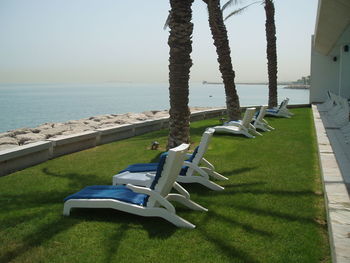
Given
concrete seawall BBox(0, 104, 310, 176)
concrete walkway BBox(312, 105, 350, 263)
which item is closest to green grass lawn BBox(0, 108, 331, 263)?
concrete walkway BBox(312, 105, 350, 263)

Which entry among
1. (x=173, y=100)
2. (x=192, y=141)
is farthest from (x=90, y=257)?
(x=192, y=141)

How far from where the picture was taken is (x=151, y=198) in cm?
513

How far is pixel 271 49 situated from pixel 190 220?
19942 mm

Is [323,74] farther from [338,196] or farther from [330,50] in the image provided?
[338,196]

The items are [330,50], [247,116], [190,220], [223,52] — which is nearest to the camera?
[190,220]

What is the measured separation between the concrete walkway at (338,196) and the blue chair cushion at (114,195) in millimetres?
2312

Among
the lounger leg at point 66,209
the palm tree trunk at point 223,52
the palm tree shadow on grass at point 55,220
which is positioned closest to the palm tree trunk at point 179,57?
the palm tree shadow on grass at point 55,220

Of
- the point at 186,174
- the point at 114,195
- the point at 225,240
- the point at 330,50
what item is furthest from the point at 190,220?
the point at 330,50

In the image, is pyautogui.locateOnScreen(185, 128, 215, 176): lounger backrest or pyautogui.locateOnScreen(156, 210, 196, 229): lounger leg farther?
pyautogui.locateOnScreen(185, 128, 215, 176): lounger backrest

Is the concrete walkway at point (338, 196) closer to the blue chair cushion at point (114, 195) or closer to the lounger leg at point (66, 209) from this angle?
the blue chair cushion at point (114, 195)

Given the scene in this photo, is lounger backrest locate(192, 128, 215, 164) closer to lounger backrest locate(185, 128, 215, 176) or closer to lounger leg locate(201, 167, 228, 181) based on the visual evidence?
lounger backrest locate(185, 128, 215, 176)

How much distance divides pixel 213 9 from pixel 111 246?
1274 cm

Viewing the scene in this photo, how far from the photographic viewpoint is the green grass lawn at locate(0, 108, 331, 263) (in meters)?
4.30

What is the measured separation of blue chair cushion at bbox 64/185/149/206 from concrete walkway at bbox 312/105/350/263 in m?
2.31
